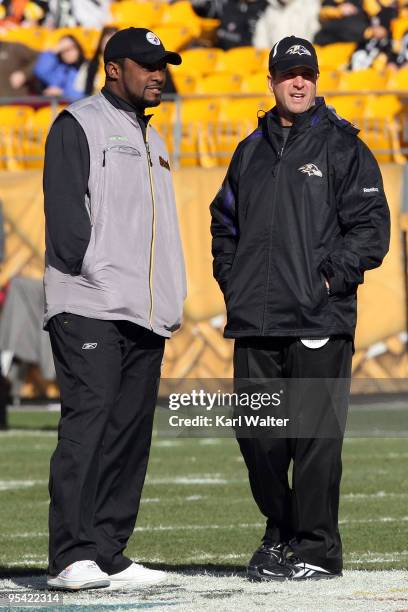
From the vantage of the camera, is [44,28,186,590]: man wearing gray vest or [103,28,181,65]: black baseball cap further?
[103,28,181,65]: black baseball cap

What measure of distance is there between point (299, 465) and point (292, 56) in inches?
60.7

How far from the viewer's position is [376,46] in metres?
20.2

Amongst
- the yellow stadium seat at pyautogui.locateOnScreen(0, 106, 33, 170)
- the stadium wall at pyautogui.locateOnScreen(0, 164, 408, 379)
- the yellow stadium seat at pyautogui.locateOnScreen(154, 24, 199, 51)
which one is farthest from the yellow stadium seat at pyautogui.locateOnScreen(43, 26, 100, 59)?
the stadium wall at pyautogui.locateOnScreen(0, 164, 408, 379)

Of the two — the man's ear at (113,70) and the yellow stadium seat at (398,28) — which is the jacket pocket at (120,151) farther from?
the yellow stadium seat at (398,28)

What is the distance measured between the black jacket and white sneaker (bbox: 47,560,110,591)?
1.01m

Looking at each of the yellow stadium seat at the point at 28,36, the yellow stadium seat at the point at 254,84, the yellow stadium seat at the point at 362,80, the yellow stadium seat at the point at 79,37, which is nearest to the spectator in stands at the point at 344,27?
the yellow stadium seat at the point at 362,80

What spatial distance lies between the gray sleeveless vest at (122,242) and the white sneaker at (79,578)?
904mm

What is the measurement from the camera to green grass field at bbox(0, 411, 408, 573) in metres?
7.40

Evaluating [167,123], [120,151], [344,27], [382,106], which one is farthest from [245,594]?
[344,27]

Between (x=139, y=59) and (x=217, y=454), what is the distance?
745cm

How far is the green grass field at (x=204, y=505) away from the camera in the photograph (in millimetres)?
7398

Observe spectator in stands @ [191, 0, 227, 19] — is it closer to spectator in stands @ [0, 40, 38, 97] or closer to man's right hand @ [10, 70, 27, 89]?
spectator in stands @ [0, 40, 38, 97]

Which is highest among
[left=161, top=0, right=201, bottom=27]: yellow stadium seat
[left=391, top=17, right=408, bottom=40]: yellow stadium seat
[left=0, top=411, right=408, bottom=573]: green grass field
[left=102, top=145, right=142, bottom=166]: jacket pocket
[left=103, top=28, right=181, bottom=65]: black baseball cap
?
[left=161, top=0, right=201, bottom=27]: yellow stadium seat

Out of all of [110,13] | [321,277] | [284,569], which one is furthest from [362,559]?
[110,13]
